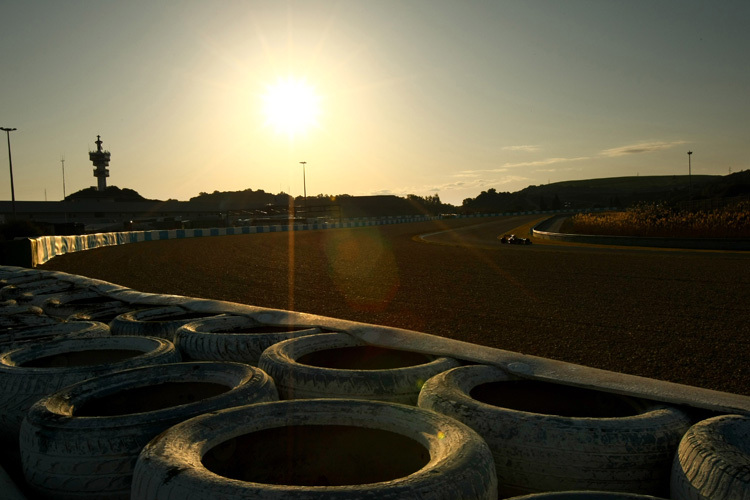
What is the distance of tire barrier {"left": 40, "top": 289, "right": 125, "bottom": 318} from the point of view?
5796 mm

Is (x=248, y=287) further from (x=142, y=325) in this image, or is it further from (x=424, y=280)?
(x=142, y=325)

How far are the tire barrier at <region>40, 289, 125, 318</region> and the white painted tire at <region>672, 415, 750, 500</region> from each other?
549 centimetres

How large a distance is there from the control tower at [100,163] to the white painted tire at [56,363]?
129m

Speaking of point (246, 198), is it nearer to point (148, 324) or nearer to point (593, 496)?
point (148, 324)

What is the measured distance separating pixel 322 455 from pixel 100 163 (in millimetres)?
133071

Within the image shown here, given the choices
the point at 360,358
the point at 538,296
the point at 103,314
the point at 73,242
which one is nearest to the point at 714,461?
the point at 360,358

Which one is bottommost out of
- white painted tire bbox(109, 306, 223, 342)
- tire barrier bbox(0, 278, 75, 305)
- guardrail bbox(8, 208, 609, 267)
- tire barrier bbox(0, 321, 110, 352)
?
white painted tire bbox(109, 306, 223, 342)

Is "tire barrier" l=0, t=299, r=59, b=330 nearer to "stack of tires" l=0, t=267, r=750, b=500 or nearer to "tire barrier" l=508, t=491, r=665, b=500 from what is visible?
"stack of tires" l=0, t=267, r=750, b=500

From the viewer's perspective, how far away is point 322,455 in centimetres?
223

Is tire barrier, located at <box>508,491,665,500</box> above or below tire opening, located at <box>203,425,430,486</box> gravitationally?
above

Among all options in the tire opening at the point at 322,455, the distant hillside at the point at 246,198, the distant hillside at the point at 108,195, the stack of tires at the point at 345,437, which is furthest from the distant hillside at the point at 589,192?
the tire opening at the point at 322,455

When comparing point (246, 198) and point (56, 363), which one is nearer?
point (56, 363)

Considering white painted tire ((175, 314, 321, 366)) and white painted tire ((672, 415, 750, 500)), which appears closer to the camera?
white painted tire ((672, 415, 750, 500))

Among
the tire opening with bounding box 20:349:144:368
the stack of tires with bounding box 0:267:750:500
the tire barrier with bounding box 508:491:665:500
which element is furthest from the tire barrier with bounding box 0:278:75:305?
the tire barrier with bounding box 508:491:665:500
